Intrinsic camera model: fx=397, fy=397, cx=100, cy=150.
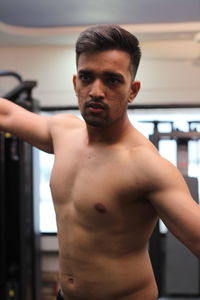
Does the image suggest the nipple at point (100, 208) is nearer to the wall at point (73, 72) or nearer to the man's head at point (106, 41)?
the man's head at point (106, 41)

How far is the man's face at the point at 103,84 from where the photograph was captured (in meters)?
1.08

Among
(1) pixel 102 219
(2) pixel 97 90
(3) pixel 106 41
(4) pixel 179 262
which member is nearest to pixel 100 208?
(1) pixel 102 219

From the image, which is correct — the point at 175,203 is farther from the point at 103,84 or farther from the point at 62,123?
the point at 62,123

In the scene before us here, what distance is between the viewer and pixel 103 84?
3.58 ft

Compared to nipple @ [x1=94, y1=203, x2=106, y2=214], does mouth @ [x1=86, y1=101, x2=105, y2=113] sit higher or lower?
higher

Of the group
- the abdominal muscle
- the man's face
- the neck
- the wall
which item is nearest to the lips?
the man's face

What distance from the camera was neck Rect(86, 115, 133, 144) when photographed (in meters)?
1.20

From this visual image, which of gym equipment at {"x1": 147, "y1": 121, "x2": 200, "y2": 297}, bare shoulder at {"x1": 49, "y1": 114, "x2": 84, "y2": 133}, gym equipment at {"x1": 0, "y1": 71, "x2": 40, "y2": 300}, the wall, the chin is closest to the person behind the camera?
the chin

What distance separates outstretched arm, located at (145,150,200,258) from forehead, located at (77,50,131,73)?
271 mm

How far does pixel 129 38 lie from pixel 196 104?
304 cm

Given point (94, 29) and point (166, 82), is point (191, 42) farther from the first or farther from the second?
point (94, 29)

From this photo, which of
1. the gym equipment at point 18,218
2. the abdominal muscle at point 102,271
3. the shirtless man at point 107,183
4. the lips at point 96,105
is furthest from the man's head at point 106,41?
the gym equipment at point 18,218

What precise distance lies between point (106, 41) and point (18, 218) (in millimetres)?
2529

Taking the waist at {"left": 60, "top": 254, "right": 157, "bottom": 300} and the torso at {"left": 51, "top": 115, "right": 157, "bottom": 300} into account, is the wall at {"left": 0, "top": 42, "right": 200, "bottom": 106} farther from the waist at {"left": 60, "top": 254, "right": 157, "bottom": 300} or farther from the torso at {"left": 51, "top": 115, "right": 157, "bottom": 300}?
the waist at {"left": 60, "top": 254, "right": 157, "bottom": 300}
